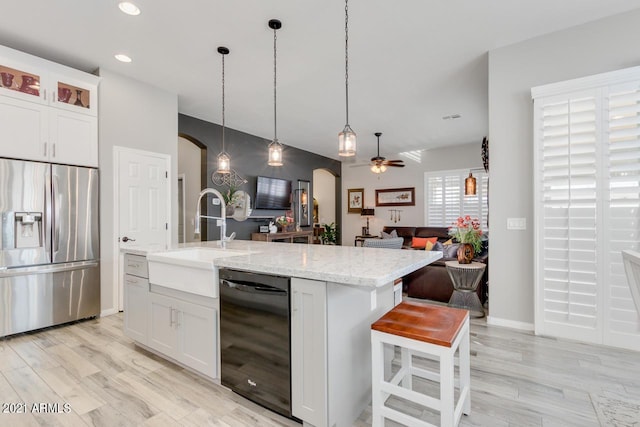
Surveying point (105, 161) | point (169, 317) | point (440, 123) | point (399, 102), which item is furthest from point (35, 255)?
point (440, 123)

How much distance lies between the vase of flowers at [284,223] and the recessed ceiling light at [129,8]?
15.1 feet

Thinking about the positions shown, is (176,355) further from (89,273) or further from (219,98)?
(219,98)

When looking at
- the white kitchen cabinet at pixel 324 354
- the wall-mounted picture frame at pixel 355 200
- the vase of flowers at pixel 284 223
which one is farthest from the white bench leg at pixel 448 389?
the wall-mounted picture frame at pixel 355 200

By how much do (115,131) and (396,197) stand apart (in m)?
6.61

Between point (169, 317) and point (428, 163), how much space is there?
23.7 feet

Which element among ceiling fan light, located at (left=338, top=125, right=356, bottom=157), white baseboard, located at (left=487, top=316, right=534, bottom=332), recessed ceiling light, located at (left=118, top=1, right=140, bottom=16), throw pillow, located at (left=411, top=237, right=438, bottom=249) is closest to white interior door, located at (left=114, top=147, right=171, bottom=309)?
recessed ceiling light, located at (left=118, top=1, right=140, bottom=16)

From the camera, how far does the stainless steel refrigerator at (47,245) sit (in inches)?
113

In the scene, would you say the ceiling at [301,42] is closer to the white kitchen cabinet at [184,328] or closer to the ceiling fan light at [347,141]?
the ceiling fan light at [347,141]

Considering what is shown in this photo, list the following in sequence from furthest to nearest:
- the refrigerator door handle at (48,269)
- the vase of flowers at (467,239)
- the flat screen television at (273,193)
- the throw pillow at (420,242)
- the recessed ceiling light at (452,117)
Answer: the throw pillow at (420,242) → the flat screen television at (273,193) → the recessed ceiling light at (452,117) → the vase of flowers at (467,239) → the refrigerator door handle at (48,269)

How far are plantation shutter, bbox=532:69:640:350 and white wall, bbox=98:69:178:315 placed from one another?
14.4ft

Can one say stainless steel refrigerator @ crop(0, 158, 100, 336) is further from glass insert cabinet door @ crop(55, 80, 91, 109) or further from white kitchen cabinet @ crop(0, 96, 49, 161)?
glass insert cabinet door @ crop(55, 80, 91, 109)

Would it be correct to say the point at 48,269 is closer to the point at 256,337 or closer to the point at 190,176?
the point at 256,337

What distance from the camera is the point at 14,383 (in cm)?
209

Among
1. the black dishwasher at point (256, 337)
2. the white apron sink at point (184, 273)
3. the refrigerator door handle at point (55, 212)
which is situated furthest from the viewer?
the refrigerator door handle at point (55, 212)
